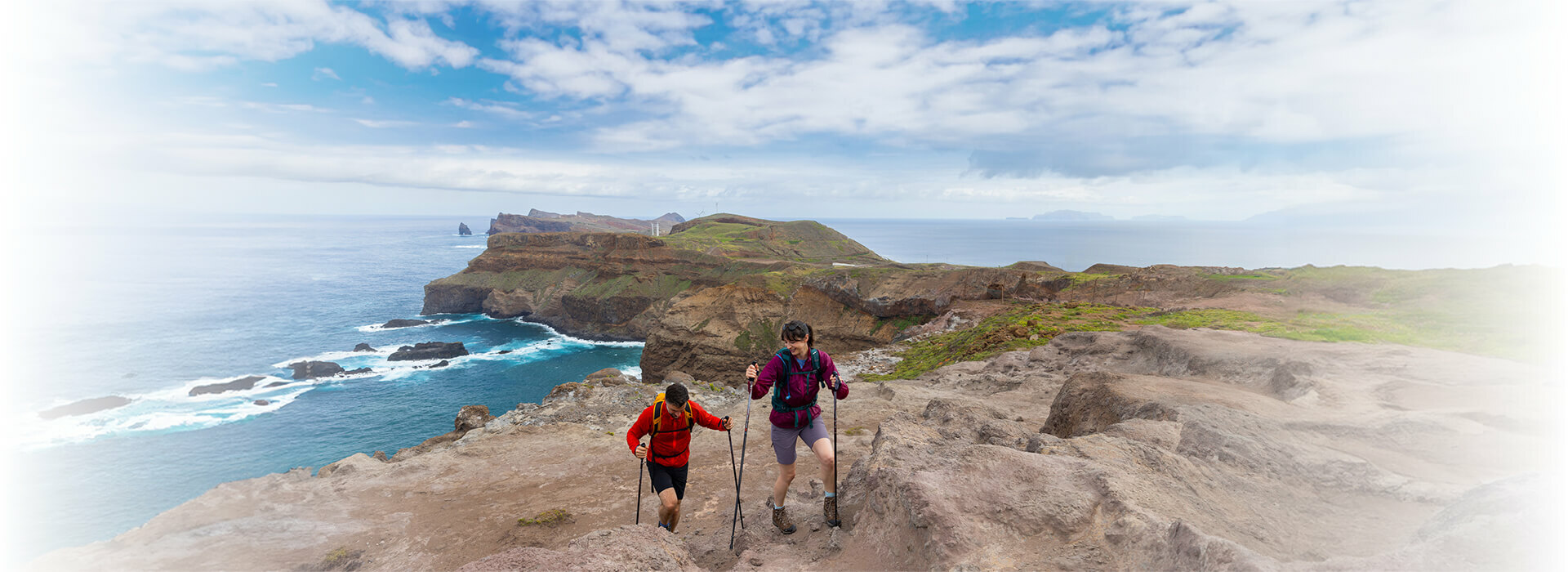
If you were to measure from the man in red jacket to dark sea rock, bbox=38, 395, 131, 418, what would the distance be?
61.7 metres

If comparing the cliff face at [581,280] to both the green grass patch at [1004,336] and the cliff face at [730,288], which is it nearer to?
the cliff face at [730,288]

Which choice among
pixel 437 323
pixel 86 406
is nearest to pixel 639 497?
pixel 86 406

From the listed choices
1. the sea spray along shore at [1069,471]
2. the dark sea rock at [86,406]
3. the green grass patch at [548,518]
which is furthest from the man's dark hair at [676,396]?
Answer: the dark sea rock at [86,406]

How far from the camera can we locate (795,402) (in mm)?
6316

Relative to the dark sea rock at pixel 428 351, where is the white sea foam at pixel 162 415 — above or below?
below

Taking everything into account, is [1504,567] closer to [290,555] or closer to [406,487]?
[290,555]

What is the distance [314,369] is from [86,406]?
13.4m

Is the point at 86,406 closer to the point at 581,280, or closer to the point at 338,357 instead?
the point at 338,357

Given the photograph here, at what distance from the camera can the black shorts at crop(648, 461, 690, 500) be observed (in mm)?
6996

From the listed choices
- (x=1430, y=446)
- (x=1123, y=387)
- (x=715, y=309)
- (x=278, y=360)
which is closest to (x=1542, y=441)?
(x=1430, y=446)

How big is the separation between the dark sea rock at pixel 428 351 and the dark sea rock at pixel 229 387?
10.5m

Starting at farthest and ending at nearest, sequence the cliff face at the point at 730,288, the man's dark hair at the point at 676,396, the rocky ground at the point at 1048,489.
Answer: the cliff face at the point at 730,288 → the man's dark hair at the point at 676,396 → the rocky ground at the point at 1048,489

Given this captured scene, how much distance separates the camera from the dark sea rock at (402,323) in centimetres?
7481

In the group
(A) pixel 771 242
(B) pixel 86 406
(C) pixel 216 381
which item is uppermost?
(A) pixel 771 242
